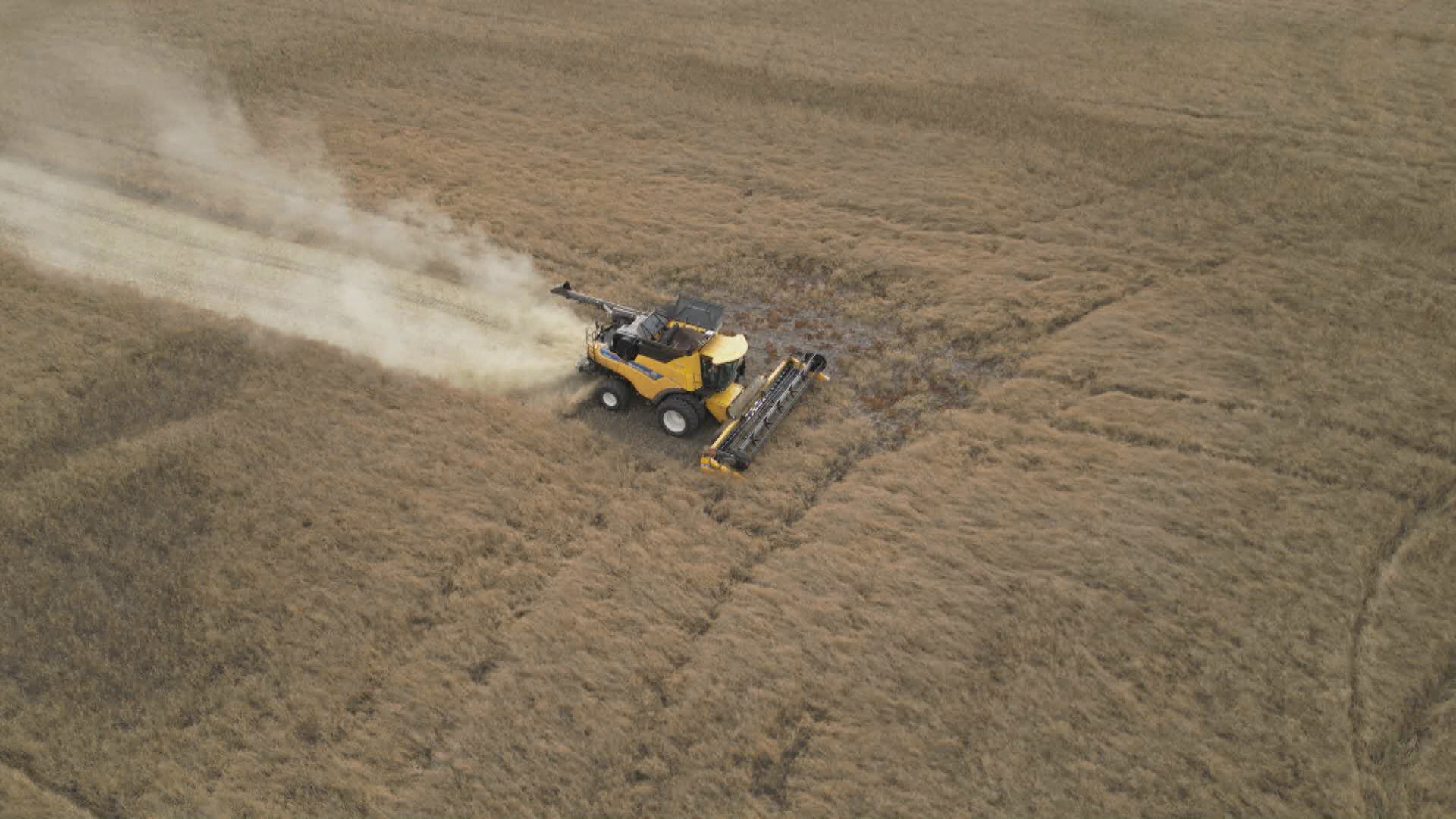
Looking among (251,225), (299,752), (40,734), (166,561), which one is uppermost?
(251,225)

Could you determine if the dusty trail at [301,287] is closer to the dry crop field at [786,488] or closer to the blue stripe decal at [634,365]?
the dry crop field at [786,488]

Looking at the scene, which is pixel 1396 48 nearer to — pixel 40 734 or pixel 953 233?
pixel 953 233

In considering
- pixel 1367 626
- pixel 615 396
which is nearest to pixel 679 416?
pixel 615 396

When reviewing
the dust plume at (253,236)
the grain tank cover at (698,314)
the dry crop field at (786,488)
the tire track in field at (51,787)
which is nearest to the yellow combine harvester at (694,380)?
the grain tank cover at (698,314)

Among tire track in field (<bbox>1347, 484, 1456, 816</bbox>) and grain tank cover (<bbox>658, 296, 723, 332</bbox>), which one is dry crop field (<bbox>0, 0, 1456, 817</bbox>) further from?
grain tank cover (<bbox>658, 296, 723, 332</bbox>)

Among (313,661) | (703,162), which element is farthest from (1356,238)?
(313,661)
